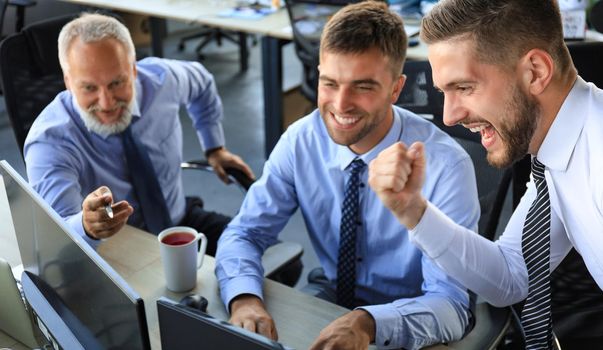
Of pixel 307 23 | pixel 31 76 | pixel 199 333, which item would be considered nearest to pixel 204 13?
pixel 307 23

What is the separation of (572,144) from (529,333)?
416mm

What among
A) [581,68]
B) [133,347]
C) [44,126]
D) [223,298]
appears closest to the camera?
[133,347]

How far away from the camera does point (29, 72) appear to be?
89.4 inches

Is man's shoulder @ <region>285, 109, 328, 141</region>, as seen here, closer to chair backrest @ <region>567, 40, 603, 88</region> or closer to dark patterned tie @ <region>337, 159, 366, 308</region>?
dark patterned tie @ <region>337, 159, 366, 308</region>

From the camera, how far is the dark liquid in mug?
1.55 m

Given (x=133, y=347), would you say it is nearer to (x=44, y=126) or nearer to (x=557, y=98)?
(x=557, y=98)

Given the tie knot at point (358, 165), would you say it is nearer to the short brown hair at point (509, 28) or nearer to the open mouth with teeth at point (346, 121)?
the open mouth with teeth at point (346, 121)

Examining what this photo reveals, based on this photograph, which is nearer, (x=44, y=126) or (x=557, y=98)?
(x=557, y=98)

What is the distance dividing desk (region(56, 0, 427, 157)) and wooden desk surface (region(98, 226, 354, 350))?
214 cm

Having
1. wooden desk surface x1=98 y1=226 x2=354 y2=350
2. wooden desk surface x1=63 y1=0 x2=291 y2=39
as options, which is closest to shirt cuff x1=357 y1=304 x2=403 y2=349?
wooden desk surface x1=98 y1=226 x2=354 y2=350

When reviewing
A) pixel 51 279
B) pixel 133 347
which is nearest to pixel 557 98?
pixel 133 347

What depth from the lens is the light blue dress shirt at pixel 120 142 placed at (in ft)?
6.08

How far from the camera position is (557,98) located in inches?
50.9

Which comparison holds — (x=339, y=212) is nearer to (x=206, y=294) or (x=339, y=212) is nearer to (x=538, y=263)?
(x=206, y=294)
